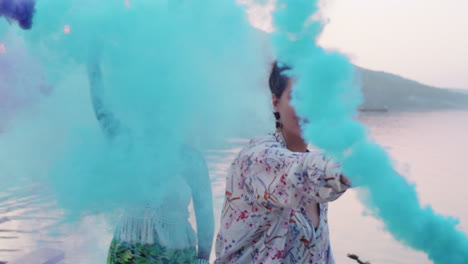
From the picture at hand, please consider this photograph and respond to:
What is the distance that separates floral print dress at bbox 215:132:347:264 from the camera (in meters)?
A: 1.04

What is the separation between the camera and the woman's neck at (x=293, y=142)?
1.30 metres

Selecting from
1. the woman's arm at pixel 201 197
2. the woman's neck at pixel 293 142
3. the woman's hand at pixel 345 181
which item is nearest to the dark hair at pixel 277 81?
the woman's neck at pixel 293 142

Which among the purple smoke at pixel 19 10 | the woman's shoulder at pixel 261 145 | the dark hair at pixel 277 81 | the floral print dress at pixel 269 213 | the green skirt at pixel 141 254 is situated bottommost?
the green skirt at pixel 141 254

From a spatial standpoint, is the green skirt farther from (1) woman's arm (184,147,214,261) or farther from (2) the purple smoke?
(2) the purple smoke

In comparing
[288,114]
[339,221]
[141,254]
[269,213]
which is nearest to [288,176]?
[269,213]

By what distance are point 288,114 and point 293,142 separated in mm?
89

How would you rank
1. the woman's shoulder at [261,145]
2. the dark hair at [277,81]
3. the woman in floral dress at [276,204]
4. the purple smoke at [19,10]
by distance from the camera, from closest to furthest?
the woman in floral dress at [276,204], the woman's shoulder at [261,145], the dark hair at [277,81], the purple smoke at [19,10]

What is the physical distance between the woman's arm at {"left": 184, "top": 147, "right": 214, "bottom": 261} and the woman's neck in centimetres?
82

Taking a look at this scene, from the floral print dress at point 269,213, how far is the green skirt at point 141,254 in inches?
34.1

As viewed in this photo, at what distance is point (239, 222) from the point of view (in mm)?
1225

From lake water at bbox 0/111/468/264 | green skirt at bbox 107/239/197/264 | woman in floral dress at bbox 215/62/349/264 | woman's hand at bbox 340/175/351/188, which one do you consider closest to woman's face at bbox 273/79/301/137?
woman in floral dress at bbox 215/62/349/264

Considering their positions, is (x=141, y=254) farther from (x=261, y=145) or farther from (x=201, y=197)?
(x=261, y=145)

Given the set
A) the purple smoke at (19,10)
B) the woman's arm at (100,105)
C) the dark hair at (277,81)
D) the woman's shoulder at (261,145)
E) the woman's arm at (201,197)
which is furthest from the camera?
the woman's arm at (201,197)

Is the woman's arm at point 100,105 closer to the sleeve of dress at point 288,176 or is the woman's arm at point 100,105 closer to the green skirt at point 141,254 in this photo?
the green skirt at point 141,254
